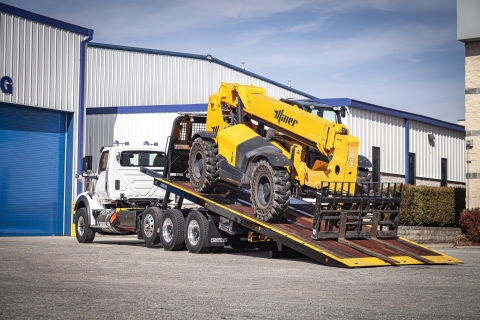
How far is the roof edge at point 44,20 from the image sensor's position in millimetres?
26484

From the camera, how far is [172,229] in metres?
18.6

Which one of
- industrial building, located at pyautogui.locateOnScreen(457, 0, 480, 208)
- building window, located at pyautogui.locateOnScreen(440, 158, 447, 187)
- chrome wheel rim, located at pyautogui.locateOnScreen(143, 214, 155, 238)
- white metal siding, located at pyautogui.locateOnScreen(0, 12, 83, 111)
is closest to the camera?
chrome wheel rim, located at pyautogui.locateOnScreen(143, 214, 155, 238)

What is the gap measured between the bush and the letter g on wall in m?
15.8

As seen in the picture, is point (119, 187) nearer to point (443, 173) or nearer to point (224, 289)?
point (224, 289)

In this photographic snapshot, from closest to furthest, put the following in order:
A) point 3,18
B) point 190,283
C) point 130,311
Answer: point 130,311 < point 190,283 < point 3,18

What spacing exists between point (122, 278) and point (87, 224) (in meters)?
10.1

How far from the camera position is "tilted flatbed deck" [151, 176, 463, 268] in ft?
47.4

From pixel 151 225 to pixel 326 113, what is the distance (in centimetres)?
531

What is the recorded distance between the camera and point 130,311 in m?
8.46

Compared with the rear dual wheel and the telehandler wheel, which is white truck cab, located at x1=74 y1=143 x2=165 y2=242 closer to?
the telehandler wheel

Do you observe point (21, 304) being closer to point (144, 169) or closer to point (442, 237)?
point (144, 169)

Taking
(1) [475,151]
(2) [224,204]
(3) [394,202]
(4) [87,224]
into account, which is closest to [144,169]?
(4) [87,224]

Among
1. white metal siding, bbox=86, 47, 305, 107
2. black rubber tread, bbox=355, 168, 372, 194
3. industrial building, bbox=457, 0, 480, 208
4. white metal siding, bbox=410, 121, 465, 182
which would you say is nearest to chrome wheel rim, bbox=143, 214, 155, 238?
black rubber tread, bbox=355, 168, 372, 194

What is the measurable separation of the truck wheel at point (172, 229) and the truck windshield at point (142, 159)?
10.6 ft
